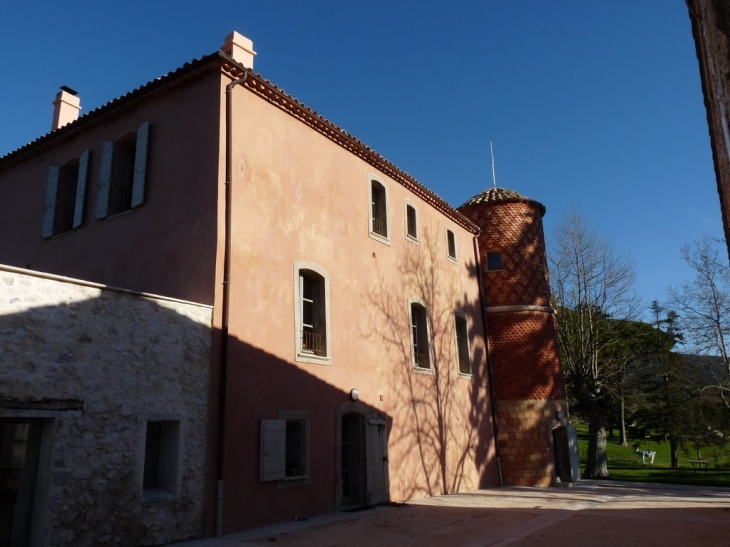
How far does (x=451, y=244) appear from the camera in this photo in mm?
17922

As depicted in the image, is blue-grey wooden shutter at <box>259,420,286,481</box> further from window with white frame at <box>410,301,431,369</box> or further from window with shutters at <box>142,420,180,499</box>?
window with white frame at <box>410,301,431,369</box>

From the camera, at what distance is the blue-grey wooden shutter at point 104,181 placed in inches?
447

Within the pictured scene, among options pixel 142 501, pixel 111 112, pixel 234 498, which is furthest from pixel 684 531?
pixel 111 112

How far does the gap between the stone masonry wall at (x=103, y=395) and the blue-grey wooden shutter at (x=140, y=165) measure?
316 cm

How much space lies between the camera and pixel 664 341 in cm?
3192

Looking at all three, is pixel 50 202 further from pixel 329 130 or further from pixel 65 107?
pixel 329 130

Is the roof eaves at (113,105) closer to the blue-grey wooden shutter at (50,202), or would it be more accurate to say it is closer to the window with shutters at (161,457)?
the blue-grey wooden shutter at (50,202)

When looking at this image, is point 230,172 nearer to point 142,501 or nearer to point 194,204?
point 194,204

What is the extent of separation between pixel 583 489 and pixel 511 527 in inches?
325

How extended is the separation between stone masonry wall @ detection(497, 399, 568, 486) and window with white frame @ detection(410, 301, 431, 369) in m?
4.42

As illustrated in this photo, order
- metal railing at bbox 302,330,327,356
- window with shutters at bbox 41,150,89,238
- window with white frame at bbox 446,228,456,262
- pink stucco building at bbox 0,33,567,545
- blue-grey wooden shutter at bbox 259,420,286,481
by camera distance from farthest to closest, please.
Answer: window with white frame at bbox 446,228,456,262 → window with shutters at bbox 41,150,89,238 → metal railing at bbox 302,330,327,356 → pink stucco building at bbox 0,33,567,545 → blue-grey wooden shutter at bbox 259,420,286,481

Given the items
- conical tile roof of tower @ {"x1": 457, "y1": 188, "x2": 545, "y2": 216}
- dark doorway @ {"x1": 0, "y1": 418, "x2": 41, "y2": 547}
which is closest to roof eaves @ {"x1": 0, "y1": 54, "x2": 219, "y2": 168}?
dark doorway @ {"x1": 0, "y1": 418, "x2": 41, "y2": 547}

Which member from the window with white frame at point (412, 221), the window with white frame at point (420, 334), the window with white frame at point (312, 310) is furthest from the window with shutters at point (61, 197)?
the window with white frame at point (420, 334)

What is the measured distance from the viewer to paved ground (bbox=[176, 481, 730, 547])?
8164 millimetres
